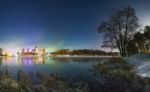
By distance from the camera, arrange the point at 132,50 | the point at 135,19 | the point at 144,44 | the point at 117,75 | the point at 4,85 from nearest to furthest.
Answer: the point at 4,85 → the point at 117,75 → the point at 135,19 → the point at 132,50 → the point at 144,44

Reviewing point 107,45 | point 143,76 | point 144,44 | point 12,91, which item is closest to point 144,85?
point 143,76

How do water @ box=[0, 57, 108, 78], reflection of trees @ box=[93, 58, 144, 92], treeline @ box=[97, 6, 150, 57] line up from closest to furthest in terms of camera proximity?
reflection of trees @ box=[93, 58, 144, 92], water @ box=[0, 57, 108, 78], treeline @ box=[97, 6, 150, 57]

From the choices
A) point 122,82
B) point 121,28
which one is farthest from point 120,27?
point 122,82

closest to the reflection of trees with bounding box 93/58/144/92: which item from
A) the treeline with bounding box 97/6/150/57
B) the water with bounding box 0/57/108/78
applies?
the water with bounding box 0/57/108/78

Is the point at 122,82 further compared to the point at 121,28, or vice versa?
the point at 121,28

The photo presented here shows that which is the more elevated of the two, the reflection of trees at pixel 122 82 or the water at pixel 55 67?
the water at pixel 55 67

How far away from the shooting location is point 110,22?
136ft

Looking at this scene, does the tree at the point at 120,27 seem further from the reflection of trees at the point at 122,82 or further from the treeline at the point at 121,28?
the reflection of trees at the point at 122,82

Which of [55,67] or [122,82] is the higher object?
[55,67]

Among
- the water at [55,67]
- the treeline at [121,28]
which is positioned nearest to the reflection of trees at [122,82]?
the water at [55,67]

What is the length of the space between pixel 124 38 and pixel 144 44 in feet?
83.9

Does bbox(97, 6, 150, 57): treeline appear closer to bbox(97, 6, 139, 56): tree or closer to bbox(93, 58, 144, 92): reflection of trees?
bbox(97, 6, 139, 56): tree

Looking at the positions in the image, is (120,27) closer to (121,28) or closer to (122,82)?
(121,28)

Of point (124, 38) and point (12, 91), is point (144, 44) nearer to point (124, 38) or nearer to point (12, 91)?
point (124, 38)
